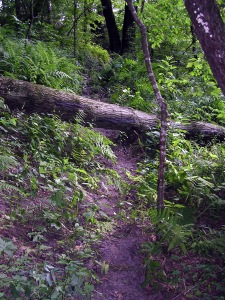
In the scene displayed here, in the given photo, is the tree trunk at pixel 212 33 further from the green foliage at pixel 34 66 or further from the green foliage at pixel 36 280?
the green foliage at pixel 34 66

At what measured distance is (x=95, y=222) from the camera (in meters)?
4.92

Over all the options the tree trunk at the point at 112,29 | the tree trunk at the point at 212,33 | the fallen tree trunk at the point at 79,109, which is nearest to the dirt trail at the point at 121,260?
the fallen tree trunk at the point at 79,109

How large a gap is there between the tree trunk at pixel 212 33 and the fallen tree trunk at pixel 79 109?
342 cm

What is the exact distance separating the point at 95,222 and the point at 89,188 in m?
0.92

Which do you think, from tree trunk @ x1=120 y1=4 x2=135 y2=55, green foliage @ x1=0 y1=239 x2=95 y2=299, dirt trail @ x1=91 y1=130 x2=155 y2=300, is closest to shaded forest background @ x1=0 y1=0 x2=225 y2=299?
green foliage @ x1=0 y1=239 x2=95 y2=299

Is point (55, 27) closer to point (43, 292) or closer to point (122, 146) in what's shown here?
point (122, 146)

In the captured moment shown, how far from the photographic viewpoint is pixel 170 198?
590 centimetres

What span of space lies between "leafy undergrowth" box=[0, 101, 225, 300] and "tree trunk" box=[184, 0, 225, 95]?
1591 millimetres

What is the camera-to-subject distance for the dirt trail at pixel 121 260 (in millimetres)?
4203

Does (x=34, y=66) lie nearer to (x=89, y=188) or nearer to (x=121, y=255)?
(x=89, y=188)

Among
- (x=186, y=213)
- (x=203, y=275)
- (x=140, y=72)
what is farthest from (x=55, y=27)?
(x=203, y=275)

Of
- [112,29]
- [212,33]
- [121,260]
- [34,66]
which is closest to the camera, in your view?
[212,33]

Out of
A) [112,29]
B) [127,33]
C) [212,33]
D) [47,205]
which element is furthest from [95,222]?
[112,29]

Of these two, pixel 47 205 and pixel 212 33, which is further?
pixel 47 205
